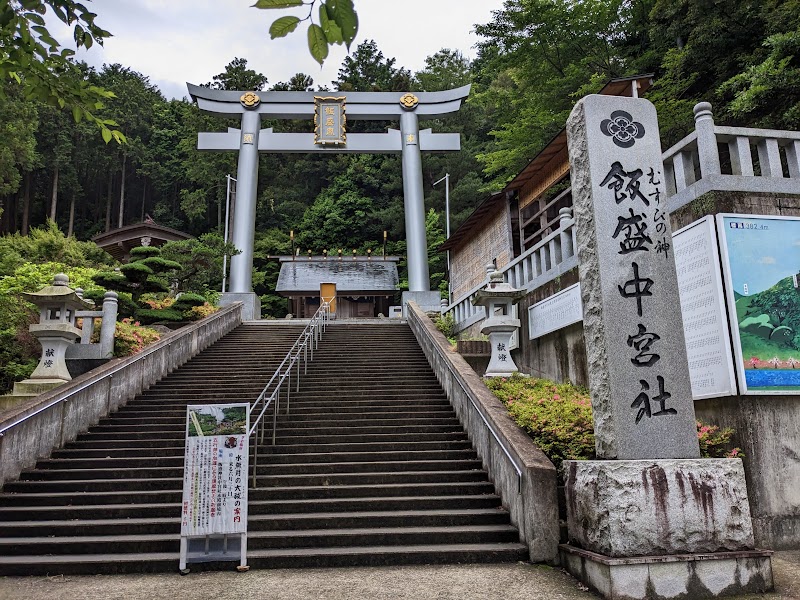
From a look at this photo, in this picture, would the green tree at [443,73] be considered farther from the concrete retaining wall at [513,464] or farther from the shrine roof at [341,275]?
the concrete retaining wall at [513,464]

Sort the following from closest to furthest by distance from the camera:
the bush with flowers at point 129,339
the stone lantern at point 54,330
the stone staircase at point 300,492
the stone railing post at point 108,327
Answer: the stone staircase at point 300,492
the stone lantern at point 54,330
the stone railing post at point 108,327
the bush with flowers at point 129,339

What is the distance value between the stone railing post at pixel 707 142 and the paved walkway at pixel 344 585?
415 centimetres

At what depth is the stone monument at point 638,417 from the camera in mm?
4254

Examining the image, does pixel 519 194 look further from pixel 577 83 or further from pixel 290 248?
pixel 290 248

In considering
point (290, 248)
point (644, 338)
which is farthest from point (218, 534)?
point (290, 248)

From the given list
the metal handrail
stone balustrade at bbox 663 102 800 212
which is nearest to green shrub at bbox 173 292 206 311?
the metal handrail

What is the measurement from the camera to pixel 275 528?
5.70 m

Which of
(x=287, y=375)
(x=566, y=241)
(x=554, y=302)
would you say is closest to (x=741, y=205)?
(x=566, y=241)

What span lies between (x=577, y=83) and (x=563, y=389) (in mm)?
12131

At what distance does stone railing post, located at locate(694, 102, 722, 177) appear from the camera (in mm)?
6445

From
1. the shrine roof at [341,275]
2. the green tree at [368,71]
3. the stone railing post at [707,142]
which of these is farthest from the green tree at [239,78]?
the stone railing post at [707,142]

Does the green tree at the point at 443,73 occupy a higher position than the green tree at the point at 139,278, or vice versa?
the green tree at the point at 443,73

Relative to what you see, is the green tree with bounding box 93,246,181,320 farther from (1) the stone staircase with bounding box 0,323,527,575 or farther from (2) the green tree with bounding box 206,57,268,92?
(2) the green tree with bounding box 206,57,268,92

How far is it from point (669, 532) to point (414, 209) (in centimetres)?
1658
